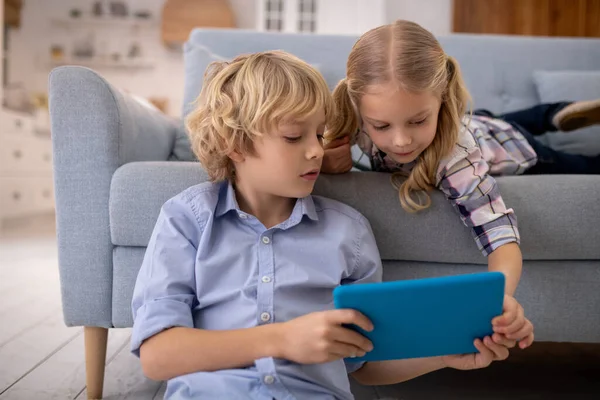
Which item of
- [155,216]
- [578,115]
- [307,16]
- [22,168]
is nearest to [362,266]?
[155,216]

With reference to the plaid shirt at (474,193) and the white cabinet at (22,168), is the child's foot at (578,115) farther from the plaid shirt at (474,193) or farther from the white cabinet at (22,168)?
the white cabinet at (22,168)

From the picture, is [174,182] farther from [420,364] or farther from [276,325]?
[420,364]

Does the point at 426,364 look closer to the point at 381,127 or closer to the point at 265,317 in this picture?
the point at 265,317

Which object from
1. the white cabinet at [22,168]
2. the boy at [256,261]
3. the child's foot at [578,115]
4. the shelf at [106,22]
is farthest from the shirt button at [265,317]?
the shelf at [106,22]

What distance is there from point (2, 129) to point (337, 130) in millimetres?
4256

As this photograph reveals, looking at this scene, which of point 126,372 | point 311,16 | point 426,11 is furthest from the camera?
point 311,16

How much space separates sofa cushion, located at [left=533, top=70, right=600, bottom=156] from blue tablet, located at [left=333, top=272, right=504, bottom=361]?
1.25 meters

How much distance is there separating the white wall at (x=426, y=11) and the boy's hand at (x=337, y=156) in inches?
166

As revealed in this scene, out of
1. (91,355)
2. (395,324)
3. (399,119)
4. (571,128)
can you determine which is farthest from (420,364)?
(571,128)

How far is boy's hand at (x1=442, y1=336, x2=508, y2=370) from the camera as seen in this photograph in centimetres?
73

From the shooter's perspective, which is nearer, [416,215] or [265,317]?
[265,317]

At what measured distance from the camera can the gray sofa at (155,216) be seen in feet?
3.55

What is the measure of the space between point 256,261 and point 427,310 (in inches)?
11.5

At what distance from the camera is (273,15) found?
5.12 metres
